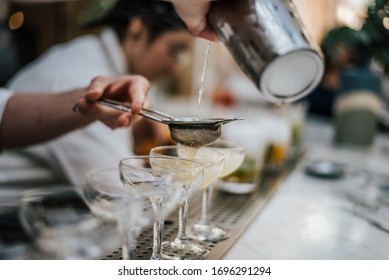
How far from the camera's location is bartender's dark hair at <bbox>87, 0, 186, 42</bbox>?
175cm

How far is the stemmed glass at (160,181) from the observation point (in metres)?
0.89

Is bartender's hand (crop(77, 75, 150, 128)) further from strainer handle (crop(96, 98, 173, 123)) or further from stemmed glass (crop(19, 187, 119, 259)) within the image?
stemmed glass (crop(19, 187, 119, 259))

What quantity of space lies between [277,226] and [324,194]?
412mm

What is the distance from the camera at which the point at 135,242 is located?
1050 millimetres

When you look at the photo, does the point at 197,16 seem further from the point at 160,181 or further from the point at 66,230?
the point at 66,230

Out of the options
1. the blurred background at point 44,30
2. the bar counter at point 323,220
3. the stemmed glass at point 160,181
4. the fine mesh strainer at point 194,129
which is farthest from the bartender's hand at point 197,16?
the blurred background at point 44,30

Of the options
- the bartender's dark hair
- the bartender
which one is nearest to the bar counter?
the bartender

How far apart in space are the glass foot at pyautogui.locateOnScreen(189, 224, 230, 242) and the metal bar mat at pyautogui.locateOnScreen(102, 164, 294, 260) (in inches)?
0.7

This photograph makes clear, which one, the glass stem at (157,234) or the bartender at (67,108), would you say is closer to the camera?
the glass stem at (157,234)

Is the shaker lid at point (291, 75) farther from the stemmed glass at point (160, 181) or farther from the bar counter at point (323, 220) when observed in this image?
the bar counter at point (323, 220)

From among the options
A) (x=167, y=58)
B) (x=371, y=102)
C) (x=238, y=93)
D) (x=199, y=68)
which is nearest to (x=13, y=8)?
(x=199, y=68)

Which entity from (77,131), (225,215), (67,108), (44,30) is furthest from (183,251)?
(44,30)

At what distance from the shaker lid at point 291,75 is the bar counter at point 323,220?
1.29 ft

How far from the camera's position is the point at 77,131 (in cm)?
166
